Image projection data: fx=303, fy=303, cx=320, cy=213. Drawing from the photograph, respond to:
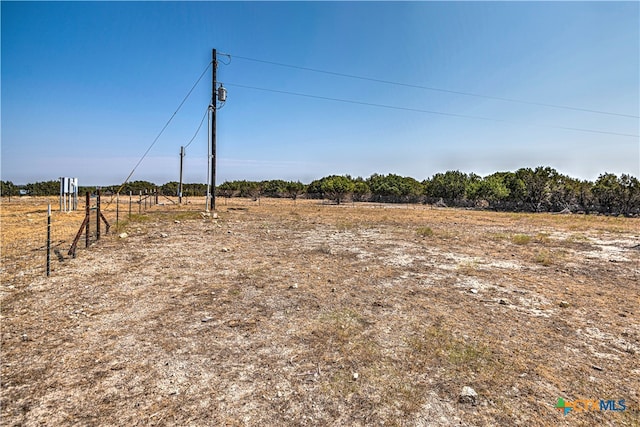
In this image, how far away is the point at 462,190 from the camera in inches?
1959

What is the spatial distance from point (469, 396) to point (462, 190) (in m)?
52.0

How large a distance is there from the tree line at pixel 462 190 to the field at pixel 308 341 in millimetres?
36813

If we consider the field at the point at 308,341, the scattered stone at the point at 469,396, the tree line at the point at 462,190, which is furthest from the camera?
the tree line at the point at 462,190

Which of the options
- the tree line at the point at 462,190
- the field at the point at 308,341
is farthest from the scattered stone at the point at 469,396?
the tree line at the point at 462,190

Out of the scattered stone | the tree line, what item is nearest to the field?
the scattered stone

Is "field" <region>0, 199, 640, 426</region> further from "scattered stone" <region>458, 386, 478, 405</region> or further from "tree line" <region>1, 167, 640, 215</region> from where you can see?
"tree line" <region>1, 167, 640, 215</region>

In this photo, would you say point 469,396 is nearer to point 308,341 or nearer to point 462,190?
point 308,341

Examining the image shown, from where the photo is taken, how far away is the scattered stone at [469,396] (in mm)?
2900

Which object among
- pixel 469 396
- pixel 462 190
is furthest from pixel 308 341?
pixel 462 190

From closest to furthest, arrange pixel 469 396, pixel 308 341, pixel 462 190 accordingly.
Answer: pixel 469 396, pixel 308 341, pixel 462 190

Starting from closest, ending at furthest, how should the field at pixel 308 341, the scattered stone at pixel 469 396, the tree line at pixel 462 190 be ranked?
1. the field at pixel 308 341
2. the scattered stone at pixel 469 396
3. the tree line at pixel 462 190

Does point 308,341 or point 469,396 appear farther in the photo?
point 308,341

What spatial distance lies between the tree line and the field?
36813 mm

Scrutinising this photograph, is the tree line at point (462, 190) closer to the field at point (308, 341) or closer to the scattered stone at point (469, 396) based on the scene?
the field at point (308, 341)
